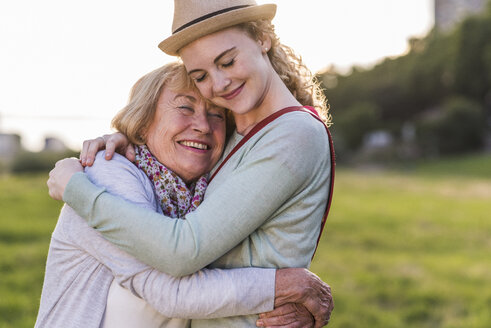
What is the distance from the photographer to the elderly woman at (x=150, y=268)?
2227 mm

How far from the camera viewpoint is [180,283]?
87.8 inches

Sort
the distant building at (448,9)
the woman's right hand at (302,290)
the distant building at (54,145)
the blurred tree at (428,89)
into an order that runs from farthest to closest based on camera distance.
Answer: the distant building at (448,9)
the blurred tree at (428,89)
the distant building at (54,145)
the woman's right hand at (302,290)

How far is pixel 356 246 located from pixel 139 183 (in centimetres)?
850

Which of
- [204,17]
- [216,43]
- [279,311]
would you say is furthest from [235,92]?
[279,311]

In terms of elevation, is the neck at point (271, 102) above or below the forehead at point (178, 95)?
above

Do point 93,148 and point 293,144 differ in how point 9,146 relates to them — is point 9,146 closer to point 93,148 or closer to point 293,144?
point 93,148

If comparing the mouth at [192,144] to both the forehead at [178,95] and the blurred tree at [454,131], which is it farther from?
the blurred tree at [454,131]

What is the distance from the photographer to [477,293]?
7.68 m

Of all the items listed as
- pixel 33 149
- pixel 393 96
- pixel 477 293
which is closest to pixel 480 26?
pixel 393 96

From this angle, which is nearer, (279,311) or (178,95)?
(279,311)

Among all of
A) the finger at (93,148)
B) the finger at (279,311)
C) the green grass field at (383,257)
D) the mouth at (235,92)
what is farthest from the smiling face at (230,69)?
the green grass field at (383,257)

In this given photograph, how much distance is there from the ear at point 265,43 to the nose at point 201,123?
15.5 inches

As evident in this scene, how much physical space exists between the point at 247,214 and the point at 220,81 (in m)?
0.60

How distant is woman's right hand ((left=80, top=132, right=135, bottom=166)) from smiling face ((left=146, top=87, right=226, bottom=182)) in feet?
0.40
